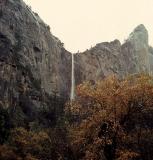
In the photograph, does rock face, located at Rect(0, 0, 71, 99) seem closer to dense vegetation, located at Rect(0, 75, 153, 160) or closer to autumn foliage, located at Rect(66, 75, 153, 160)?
dense vegetation, located at Rect(0, 75, 153, 160)

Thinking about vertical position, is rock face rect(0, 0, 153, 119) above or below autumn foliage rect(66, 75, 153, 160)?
above

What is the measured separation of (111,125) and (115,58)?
81772 mm

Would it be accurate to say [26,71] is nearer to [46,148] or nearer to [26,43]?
[26,43]

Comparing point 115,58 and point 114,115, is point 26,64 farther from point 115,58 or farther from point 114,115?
point 115,58

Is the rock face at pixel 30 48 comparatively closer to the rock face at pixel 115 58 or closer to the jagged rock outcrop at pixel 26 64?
the jagged rock outcrop at pixel 26 64

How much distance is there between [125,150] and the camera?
40781 millimetres

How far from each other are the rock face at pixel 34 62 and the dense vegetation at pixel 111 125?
23.1 metres

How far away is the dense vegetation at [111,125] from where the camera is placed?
4131cm

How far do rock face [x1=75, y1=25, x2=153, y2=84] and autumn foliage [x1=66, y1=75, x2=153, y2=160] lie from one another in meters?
52.6

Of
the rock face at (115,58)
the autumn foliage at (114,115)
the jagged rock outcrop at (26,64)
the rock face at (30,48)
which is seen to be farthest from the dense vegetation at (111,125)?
the rock face at (115,58)

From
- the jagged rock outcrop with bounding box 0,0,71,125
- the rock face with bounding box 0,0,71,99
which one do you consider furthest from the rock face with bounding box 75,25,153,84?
the jagged rock outcrop with bounding box 0,0,71,125

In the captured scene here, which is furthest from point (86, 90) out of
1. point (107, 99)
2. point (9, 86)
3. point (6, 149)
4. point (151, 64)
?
point (151, 64)

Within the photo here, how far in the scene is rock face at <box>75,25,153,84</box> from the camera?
110 m

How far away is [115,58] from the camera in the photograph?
4806 inches
